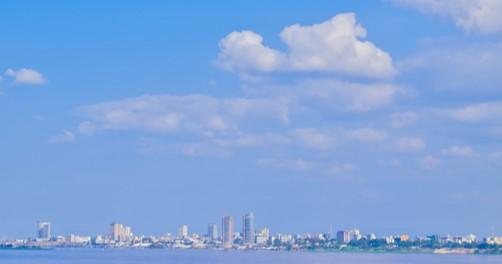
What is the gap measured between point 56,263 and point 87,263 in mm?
4564

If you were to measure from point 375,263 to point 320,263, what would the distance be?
1103 centimetres

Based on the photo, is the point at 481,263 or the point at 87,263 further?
the point at 481,263

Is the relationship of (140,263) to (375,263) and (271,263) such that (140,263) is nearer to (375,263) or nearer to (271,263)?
(271,263)

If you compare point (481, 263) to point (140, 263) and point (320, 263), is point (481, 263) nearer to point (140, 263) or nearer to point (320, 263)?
point (320, 263)

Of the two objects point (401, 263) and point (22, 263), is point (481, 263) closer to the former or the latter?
point (401, 263)

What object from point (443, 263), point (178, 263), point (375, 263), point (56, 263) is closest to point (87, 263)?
point (56, 263)

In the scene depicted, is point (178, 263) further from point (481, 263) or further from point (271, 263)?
point (481, 263)

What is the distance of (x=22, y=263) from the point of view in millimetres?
135500

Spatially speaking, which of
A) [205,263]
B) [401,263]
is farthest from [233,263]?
[401,263]

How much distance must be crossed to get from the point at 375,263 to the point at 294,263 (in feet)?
41.6

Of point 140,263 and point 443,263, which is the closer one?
point 140,263

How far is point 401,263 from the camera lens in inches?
5610

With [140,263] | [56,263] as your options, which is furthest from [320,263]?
[56,263]

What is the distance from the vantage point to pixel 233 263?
139 meters
